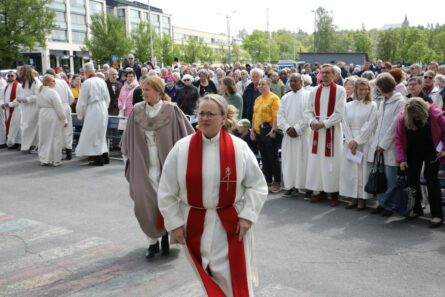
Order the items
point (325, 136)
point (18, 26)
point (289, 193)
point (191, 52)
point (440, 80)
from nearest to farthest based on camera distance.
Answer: point (325, 136) < point (289, 193) < point (440, 80) < point (18, 26) < point (191, 52)

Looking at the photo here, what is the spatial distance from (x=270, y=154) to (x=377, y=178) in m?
2.32

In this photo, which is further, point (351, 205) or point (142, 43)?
point (142, 43)

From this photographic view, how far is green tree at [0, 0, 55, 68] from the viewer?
4391 cm

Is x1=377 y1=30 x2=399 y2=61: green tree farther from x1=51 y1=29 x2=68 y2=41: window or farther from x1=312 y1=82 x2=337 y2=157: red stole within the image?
x1=312 y1=82 x2=337 y2=157: red stole

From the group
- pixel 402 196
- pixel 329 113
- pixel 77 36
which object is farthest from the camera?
pixel 77 36

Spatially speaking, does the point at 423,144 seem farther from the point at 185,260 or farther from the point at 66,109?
the point at 66,109

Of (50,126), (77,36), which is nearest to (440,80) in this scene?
(50,126)

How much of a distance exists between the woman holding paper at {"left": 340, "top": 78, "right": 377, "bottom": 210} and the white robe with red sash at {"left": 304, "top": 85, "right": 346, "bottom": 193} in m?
0.18

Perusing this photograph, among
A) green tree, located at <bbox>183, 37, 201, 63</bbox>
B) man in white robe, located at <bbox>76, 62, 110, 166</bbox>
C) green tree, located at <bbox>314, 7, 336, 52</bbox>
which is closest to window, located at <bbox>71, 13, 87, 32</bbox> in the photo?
green tree, located at <bbox>183, 37, 201, 63</bbox>

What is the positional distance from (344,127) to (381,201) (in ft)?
4.36

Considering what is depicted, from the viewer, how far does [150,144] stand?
5.94 metres

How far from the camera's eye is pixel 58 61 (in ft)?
268

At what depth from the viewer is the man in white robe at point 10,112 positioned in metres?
14.4

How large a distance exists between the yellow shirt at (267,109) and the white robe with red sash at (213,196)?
17.3 ft
